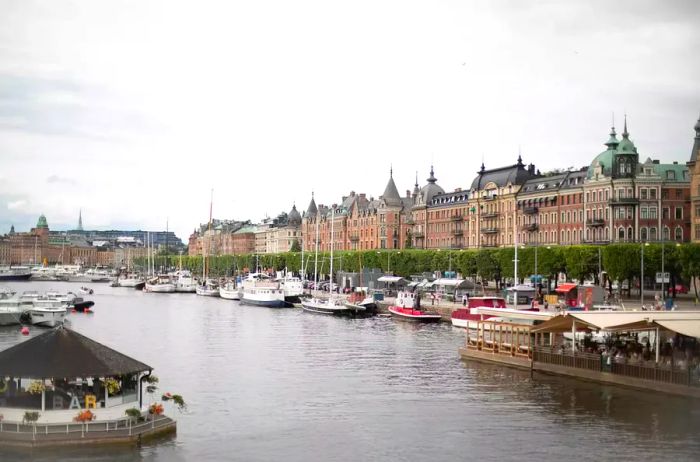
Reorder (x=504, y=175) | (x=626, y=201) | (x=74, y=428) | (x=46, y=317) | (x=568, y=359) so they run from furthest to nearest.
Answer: (x=504, y=175) < (x=626, y=201) < (x=46, y=317) < (x=568, y=359) < (x=74, y=428)

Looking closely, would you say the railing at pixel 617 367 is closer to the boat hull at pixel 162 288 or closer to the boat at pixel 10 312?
the boat at pixel 10 312

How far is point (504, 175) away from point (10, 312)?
83572mm

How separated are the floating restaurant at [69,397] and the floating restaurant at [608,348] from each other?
24371mm

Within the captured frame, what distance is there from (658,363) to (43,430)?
29970mm

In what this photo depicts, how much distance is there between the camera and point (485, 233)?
145000mm

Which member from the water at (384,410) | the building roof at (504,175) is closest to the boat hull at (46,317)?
the water at (384,410)

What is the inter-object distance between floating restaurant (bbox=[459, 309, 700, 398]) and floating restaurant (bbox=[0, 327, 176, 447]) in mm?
24371

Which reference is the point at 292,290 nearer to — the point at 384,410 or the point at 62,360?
the point at 384,410

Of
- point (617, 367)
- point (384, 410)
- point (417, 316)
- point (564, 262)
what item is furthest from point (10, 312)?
point (617, 367)

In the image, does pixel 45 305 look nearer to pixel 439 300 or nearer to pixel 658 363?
pixel 439 300

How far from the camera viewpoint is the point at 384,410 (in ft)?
133

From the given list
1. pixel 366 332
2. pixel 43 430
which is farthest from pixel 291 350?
pixel 43 430

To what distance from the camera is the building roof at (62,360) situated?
31.5 m

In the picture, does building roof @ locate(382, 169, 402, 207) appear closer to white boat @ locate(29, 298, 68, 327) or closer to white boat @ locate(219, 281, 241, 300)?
white boat @ locate(219, 281, 241, 300)
